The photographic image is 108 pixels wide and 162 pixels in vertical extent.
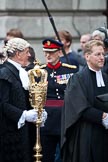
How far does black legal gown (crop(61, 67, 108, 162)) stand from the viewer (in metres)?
9.39

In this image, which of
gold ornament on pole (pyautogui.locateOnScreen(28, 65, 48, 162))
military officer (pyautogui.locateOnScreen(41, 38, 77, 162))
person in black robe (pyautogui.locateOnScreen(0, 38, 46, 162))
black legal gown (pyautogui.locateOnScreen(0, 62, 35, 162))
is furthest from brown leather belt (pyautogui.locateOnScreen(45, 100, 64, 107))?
gold ornament on pole (pyautogui.locateOnScreen(28, 65, 48, 162))

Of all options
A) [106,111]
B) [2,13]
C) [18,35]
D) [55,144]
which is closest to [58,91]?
[55,144]

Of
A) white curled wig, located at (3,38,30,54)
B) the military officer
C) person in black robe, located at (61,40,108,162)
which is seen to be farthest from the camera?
the military officer

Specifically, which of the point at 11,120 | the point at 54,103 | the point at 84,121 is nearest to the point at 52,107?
the point at 54,103

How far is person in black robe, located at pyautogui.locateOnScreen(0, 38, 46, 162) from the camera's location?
9.67 m

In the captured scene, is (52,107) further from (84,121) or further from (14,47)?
(84,121)

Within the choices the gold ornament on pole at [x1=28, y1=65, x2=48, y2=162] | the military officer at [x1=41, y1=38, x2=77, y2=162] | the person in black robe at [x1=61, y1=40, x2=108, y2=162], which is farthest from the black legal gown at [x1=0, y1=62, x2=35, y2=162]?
the military officer at [x1=41, y1=38, x2=77, y2=162]

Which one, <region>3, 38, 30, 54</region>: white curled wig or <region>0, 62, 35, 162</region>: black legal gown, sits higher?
<region>3, 38, 30, 54</region>: white curled wig

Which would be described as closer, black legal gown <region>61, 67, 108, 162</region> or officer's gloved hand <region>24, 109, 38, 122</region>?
black legal gown <region>61, 67, 108, 162</region>

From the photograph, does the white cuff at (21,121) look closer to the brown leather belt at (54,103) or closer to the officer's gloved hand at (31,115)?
the officer's gloved hand at (31,115)

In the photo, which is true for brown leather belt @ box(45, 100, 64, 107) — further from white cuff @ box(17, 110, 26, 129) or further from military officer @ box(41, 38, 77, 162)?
white cuff @ box(17, 110, 26, 129)

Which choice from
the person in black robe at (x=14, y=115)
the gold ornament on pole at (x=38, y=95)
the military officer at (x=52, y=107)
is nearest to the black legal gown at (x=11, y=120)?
the person in black robe at (x=14, y=115)

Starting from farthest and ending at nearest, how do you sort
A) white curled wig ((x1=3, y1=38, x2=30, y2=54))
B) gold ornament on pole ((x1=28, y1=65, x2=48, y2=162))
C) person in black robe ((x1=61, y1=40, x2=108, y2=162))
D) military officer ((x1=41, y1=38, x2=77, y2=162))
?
military officer ((x1=41, y1=38, x2=77, y2=162)), white curled wig ((x1=3, y1=38, x2=30, y2=54)), gold ornament on pole ((x1=28, y1=65, x2=48, y2=162)), person in black robe ((x1=61, y1=40, x2=108, y2=162))

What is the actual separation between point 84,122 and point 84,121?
10 mm
